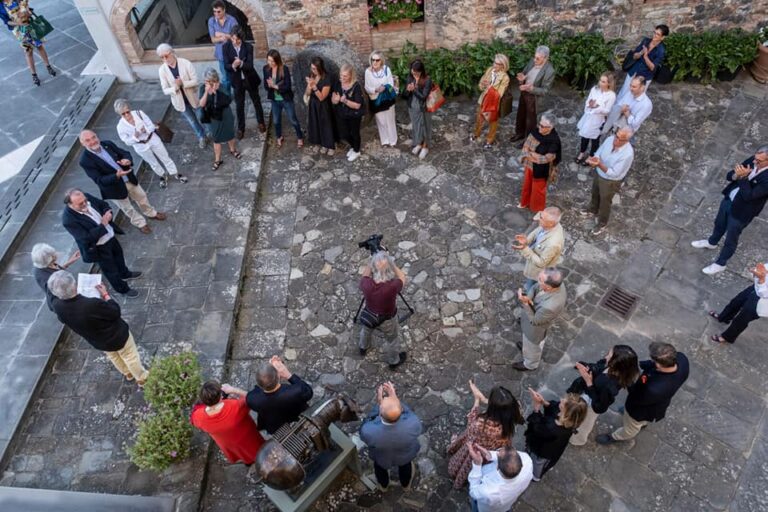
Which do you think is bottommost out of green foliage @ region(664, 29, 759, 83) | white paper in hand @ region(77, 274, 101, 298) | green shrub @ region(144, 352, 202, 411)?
green foliage @ region(664, 29, 759, 83)

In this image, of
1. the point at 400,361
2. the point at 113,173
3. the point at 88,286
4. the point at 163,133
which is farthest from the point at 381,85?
the point at 88,286

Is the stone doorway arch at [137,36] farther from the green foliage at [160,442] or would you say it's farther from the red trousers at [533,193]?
the green foliage at [160,442]

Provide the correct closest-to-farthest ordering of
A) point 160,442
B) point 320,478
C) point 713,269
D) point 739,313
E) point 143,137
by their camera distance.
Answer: point 320,478, point 160,442, point 739,313, point 713,269, point 143,137

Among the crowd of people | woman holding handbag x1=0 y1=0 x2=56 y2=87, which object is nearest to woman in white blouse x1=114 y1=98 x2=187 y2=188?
the crowd of people

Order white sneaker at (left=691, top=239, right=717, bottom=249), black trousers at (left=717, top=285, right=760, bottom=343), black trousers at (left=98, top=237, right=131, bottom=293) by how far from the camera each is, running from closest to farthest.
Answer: black trousers at (left=717, top=285, right=760, bottom=343)
black trousers at (left=98, top=237, right=131, bottom=293)
white sneaker at (left=691, top=239, right=717, bottom=249)

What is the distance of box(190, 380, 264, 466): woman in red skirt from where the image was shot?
14.9ft

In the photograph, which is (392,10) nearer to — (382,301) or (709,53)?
(709,53)

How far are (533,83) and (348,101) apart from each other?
270cm

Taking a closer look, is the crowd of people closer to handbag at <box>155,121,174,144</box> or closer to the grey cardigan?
the grey cardigan

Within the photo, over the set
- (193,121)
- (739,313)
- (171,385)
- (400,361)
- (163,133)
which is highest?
(163,133)

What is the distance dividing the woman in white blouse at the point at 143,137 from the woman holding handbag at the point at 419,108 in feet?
12.1

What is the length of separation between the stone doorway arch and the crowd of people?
98cm

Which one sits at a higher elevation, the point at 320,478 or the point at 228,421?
the point at 228,421

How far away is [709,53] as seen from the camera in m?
9.45
